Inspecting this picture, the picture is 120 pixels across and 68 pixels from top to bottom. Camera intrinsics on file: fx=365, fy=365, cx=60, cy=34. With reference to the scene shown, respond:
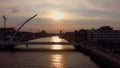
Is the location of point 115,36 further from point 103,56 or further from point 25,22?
point 103,56

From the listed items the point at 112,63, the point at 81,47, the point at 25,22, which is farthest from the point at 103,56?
the point at 25,22

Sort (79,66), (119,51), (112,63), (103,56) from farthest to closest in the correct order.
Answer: (119,51), (103,56), (79,66), (112,63)

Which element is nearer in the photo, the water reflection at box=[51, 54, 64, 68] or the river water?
the water reflection at box=[51, 54, 64, 68]

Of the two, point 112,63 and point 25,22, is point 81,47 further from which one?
point 112,63

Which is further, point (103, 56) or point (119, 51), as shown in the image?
point (119, 51)

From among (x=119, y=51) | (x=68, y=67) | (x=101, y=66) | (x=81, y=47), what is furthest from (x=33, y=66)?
(x=81, y=47)

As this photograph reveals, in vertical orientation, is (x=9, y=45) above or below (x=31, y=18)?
below

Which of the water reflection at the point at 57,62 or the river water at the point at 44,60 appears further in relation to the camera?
the river water at the point at 44,60

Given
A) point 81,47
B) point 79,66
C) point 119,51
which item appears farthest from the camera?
point 81,47

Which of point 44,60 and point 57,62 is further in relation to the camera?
point 44,60
